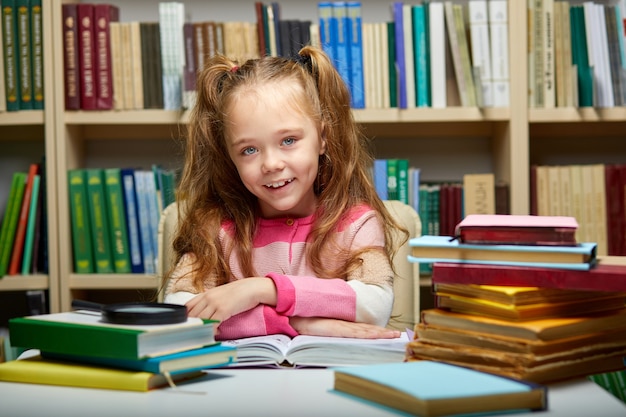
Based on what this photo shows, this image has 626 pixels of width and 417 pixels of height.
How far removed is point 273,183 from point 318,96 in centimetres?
22

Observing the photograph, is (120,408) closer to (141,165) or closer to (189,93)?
(189,93)

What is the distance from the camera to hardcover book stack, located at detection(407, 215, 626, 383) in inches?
36.1

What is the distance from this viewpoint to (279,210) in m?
1.58

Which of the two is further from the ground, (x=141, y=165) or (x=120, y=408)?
(x=141, y=165)

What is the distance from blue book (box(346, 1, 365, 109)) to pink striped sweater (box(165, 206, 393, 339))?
85 cm

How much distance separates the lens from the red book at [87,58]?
242cm

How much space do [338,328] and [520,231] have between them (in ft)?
1.34

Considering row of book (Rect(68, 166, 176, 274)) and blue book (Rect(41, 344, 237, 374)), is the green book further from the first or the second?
blue book (Rect(41, 344, 237, 374))

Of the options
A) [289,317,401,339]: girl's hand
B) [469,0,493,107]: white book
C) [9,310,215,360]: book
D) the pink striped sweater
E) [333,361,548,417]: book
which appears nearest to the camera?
[333,361,548,417]: book

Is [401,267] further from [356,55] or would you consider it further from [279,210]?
[356,55]

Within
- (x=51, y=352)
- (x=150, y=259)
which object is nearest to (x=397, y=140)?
(x=150, y=259)

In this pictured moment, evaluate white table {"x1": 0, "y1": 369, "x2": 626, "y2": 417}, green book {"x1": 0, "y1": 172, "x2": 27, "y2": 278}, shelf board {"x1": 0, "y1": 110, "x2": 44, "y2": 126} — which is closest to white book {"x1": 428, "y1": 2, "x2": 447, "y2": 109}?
shelf board {"x1": 0, "y1": 110, "x2": 44, "y2": 126}

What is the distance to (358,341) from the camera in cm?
112

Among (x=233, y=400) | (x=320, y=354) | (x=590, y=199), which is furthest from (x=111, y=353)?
(x=590, y=199)
